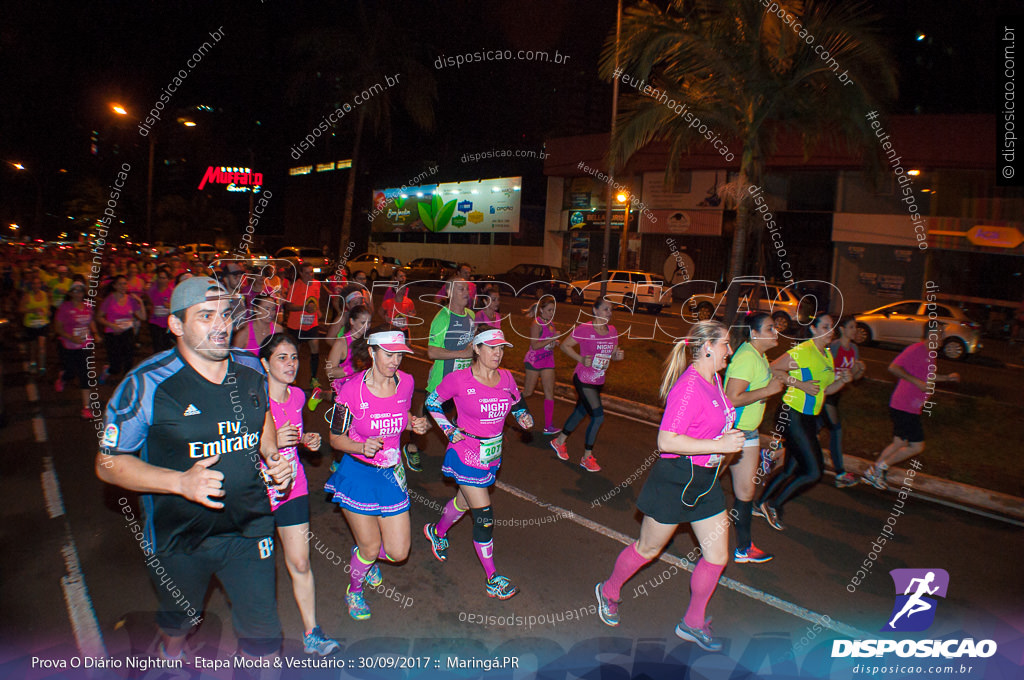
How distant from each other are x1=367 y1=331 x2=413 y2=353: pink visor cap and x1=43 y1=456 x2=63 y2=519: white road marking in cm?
388

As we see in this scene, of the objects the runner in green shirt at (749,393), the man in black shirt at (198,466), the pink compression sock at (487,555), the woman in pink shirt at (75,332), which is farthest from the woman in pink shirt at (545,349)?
the woman in pink shirt at (75,332)

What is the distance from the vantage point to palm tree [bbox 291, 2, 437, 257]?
25.5 m

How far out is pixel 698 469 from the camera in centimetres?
395

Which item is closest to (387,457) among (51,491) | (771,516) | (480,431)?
(480,431)

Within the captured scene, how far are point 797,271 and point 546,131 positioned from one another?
59.3 feet

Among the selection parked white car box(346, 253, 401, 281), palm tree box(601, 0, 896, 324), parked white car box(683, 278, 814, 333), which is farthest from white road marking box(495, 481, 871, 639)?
parked white car box(346, 253, 401, 281)

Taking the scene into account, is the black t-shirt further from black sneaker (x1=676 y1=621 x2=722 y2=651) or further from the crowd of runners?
black sneaker (x1=676 y1=621 x2=722 y2=651)

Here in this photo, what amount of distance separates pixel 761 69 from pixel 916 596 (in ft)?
29.7

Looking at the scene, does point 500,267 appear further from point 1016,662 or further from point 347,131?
point 1016,662

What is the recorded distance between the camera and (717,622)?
14.5ft

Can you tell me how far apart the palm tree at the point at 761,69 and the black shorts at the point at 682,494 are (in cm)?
754

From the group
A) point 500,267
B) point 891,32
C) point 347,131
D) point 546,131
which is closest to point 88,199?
point 347,131

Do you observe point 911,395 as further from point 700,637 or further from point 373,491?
point 373,491

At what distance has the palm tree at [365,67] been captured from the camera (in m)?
25.5
